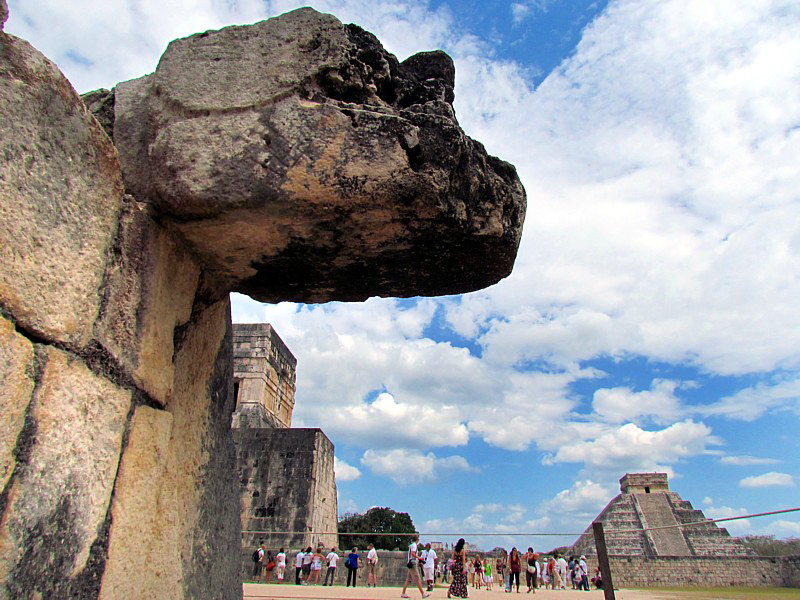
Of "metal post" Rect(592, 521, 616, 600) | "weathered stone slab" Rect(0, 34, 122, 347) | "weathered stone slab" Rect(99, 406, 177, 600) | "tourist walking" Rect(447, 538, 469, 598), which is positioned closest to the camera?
"weathered stone slab" Rect(0, 34, 122, 347)

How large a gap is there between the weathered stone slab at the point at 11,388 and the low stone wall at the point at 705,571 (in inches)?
973

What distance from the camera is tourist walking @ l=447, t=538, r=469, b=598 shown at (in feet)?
28.8

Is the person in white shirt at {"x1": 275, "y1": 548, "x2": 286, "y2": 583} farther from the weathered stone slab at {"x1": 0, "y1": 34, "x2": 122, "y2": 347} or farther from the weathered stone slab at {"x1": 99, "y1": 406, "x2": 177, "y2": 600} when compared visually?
the weathered stone slab at {"x1": 0, "y1": 34, "x2": 122, "y2": 347}

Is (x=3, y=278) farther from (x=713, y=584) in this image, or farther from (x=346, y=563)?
(x=713, y=584)

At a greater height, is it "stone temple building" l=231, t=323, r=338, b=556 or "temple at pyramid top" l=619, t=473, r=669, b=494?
"temple at pyramid top" l=619, t=473, r=669, b=494

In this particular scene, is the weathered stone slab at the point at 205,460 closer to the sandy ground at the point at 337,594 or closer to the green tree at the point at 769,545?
the sandy ground at the point at 337,594

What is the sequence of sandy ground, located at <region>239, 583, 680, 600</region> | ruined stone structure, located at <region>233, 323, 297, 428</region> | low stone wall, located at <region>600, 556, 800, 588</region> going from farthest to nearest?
low stone wall, located at <region>600, 556, 800, 588</region>, ruined stone structure, located at <region>233, 323, 297, 428</region>, sandy ground, located at <region>239, 583, 680, 600</region>

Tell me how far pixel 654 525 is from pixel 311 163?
35055 millimetres

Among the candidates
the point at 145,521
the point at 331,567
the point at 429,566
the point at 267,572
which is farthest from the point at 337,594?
the point at 145,521

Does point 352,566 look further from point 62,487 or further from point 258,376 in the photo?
point 62,487

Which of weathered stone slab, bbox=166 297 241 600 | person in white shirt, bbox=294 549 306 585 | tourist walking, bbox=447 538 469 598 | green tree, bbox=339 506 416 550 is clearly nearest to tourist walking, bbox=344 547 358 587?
person in white shirt, bbox=294 549 306 585

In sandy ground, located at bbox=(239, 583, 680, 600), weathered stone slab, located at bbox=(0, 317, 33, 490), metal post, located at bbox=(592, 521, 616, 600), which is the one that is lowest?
sandy ground, located at bbox=(239, 583, 680, 600)

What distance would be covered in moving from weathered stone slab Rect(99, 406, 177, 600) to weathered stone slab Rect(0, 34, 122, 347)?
0.48 meters

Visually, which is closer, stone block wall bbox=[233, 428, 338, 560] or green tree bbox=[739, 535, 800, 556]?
stone block wall bbox=[233, 428, 338, 560]
